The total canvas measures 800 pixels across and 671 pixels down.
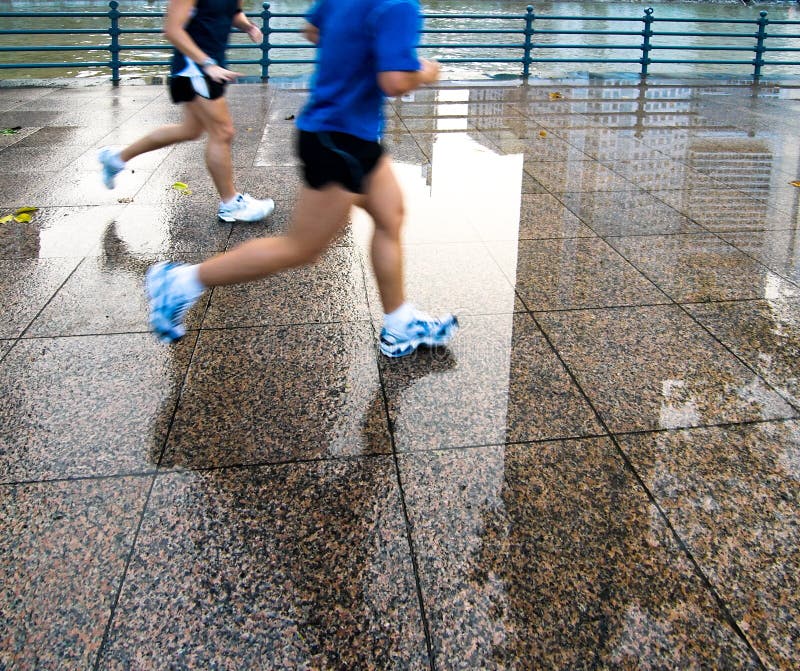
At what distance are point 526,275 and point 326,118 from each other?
1947mm

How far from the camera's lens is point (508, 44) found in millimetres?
13805

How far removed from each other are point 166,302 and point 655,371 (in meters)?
2.16

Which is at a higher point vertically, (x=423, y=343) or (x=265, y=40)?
(x=265, y=40)

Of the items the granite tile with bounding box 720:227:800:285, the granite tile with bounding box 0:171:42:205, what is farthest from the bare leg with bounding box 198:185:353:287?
the granite tile with bounding box 0:171:42:205

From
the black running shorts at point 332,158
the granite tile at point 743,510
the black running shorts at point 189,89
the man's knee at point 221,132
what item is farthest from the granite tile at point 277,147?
the granite tile at point 743,510

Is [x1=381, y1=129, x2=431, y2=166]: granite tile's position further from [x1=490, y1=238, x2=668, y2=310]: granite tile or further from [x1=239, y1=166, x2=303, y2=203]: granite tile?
[x1=490, y1=238, x2=668, y2=310]: granite tile

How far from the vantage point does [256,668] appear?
198cm

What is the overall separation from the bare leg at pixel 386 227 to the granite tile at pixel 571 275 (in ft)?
3.17

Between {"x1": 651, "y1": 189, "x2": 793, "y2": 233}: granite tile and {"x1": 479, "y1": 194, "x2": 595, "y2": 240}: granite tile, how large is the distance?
0.90 metres

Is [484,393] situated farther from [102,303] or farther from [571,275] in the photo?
[102,303]

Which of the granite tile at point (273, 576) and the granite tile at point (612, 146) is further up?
the granite tile at point (612, 146)

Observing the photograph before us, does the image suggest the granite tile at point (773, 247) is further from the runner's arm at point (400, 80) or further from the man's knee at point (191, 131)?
the man's knee at point (191, 131)

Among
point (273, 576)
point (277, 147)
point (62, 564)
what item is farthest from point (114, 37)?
point (273, 576)

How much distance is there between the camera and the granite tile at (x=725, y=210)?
18.3 feet
